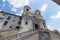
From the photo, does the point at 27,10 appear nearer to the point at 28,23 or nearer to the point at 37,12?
the point at 37,12

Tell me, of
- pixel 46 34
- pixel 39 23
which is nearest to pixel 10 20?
pixel 39 23

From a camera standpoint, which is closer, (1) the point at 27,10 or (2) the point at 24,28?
(2) the point at 24,28

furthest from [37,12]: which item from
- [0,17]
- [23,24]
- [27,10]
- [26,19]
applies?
[0,17]

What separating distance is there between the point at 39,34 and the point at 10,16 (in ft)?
79.2

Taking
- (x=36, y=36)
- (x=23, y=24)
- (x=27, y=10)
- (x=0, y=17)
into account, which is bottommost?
(x=36, y=36)

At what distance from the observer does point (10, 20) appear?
34.5 meters

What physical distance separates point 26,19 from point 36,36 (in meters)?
19.8

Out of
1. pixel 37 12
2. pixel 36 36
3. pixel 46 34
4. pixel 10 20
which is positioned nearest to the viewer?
pixel 36 36

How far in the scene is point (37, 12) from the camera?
36781 mm

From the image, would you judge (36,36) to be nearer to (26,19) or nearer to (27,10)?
(26,19)

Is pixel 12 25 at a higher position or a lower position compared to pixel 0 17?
lower

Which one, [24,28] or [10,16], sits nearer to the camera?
[24,28]

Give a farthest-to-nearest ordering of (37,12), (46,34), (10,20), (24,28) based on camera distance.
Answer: (37,12) → (10,20) → (24,28) → (46,34)

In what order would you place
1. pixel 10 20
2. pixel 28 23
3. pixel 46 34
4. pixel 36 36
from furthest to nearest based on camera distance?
pixel 10 20
pixel 28 23
pixel 46 34
pixel 36 36
